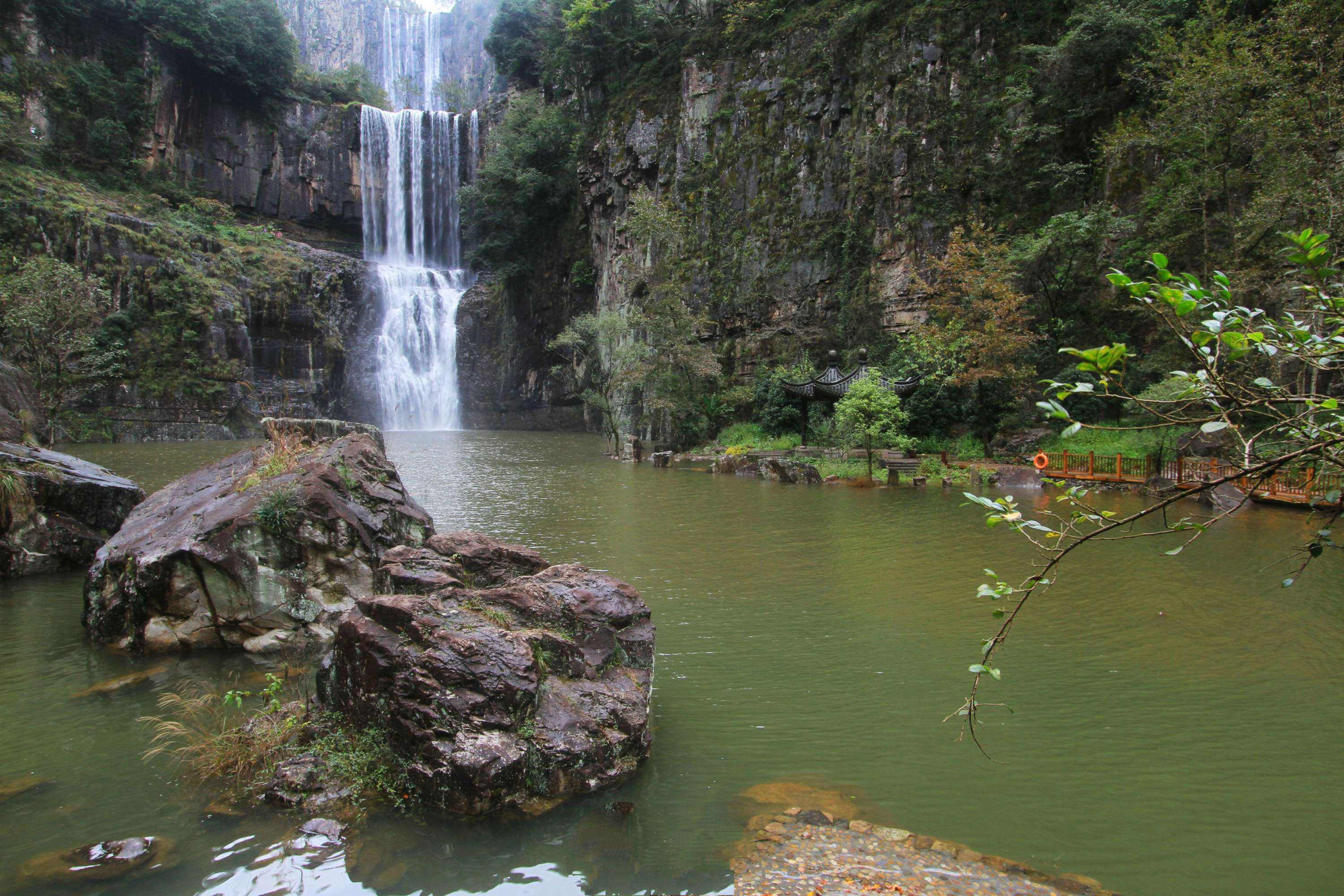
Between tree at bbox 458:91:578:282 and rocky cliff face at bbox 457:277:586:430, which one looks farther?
rocky cliff face at bbox 457:277:586:430

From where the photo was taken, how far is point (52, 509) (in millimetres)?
8555

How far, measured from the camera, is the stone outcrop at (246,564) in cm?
609

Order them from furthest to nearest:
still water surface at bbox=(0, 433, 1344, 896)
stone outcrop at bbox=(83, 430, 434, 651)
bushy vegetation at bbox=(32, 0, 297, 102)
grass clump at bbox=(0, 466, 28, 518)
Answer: bushy vegetation at bbox=(32, 0, 297, 102)
grass clump at bbox=(0, 466, 28, 518)
stone outcrop at bbox=(83, 430, 434, 651)
still water surface at bbox=(0, 433, 1344, 896)

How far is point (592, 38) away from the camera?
109 ft

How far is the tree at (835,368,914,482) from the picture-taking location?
17.2m

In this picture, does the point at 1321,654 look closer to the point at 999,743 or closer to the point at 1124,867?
the point at 999,743

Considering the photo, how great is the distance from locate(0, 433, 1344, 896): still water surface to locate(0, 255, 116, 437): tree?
1618 centimetres

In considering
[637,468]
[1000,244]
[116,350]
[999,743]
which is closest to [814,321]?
[1000,244]

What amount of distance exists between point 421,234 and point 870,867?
1639 inches

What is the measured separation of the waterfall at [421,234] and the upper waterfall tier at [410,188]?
0.03m

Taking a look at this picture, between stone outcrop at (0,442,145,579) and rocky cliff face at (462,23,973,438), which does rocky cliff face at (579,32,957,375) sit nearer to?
rocky cliff face at (462,23,973,438)

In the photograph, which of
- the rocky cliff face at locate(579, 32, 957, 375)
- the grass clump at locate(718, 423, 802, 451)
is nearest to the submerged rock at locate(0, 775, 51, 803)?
the grass clump at locate(718, 423, 802, 451)

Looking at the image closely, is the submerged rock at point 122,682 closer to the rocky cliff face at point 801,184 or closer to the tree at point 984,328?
the tree at point 984,328

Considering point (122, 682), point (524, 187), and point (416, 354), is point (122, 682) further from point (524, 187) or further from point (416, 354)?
point (524, 187)
